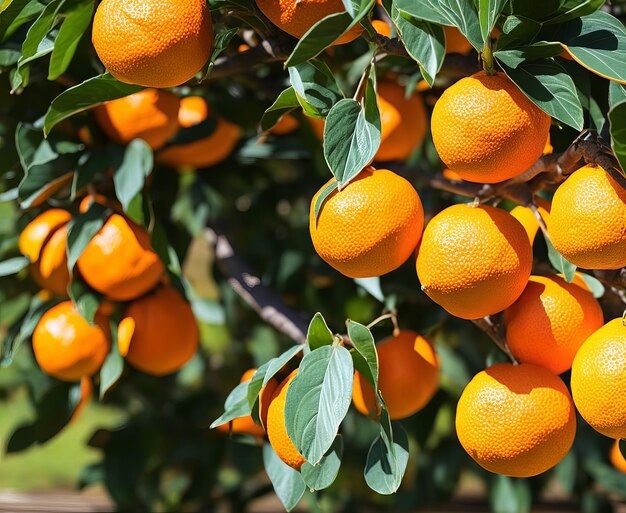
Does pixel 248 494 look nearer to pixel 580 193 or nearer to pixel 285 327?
pixel 285 327

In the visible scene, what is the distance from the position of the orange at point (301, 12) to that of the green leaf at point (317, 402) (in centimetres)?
21

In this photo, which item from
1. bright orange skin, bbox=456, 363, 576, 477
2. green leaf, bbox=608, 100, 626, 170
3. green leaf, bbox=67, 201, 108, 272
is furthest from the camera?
green leaf, bbox=67, 201, 108, 272

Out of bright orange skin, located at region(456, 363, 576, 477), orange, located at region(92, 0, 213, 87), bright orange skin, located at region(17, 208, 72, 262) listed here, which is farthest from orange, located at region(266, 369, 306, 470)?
bright orange skin, located at region(17, 208, 72, 262)

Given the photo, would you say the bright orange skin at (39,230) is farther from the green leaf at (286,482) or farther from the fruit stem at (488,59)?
the fruit stem at (488,59)

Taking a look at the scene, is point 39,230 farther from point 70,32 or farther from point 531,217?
point 531,217

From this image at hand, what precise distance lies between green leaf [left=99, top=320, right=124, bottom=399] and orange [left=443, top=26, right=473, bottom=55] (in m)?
0.43

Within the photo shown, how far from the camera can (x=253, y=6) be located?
1.88 ft

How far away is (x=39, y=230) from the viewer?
2.71 ft

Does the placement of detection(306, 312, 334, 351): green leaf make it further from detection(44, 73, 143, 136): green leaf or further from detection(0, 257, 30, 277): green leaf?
detection(0, 257, 30, 277): green leaf

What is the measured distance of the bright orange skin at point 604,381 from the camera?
19.8 inches

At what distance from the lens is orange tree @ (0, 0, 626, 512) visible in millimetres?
509

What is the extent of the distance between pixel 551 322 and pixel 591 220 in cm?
10

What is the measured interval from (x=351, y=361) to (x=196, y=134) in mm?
437

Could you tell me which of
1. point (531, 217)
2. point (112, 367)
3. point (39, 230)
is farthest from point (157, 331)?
point (531, 217)
